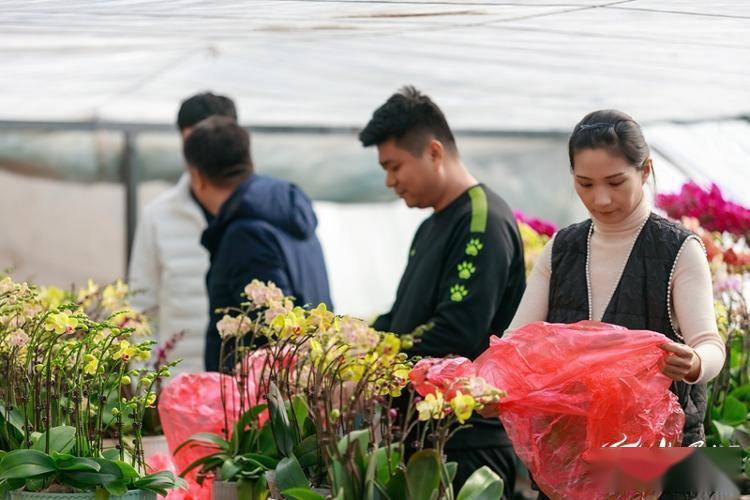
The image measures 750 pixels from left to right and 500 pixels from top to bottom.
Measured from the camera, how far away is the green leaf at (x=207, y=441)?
2.77m

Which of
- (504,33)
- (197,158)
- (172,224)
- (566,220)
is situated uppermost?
(504,33)

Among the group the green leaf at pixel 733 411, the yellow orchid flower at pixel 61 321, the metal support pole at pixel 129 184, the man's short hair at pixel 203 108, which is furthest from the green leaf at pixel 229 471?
the metal support pole at pixel 129 184

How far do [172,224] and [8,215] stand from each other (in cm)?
293

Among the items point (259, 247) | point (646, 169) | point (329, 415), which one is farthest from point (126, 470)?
point (259, 247)

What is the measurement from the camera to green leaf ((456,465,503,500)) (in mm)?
2127

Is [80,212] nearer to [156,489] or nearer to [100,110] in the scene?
[100,110]

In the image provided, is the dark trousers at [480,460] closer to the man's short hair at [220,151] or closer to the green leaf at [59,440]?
the green leaf at [59,440]

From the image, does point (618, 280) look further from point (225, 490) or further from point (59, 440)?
point (59, 440)

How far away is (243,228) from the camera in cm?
377

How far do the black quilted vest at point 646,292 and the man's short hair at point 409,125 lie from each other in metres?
0.80

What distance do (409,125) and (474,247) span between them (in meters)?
0.40

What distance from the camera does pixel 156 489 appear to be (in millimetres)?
2404

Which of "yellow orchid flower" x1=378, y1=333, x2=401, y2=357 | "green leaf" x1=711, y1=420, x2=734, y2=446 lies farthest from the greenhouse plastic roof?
"green leaf" x1=711, y1=420, x2=734, y2=446

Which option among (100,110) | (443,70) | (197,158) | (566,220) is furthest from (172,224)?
(566,220)
